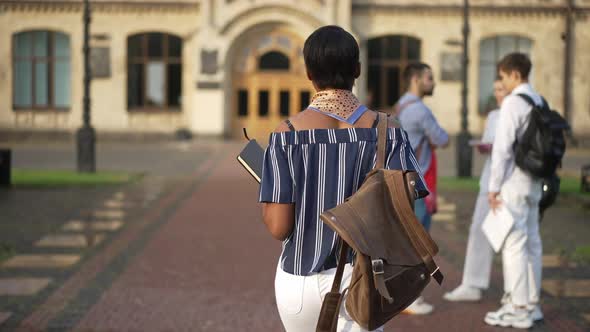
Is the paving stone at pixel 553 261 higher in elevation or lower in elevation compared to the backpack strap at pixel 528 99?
lower

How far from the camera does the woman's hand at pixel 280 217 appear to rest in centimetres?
341

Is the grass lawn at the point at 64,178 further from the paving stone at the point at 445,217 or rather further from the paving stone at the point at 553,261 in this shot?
the paving stone at the point at 553,261

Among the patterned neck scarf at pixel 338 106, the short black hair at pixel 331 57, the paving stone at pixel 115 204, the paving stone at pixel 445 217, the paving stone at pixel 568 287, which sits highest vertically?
the short black hair at pixel 331 57

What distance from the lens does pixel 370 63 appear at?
3200cm

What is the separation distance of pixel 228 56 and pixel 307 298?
28.2 metres

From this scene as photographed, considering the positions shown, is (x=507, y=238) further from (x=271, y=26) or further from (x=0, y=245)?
(x=271, y=26)

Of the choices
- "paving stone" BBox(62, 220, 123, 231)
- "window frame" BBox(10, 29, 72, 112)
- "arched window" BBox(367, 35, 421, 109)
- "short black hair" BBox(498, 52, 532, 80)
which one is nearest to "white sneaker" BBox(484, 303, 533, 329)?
"short black hair" BBox(498, 52, 532, 80)

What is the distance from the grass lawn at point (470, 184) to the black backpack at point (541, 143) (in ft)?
29.8

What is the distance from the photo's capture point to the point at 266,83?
32.1 metres

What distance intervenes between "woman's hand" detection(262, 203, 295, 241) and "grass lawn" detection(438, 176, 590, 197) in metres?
12.5

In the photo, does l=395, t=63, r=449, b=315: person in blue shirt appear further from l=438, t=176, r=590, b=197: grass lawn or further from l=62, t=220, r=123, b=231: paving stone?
l=438, t=176, r=590, b=197: grass lawn

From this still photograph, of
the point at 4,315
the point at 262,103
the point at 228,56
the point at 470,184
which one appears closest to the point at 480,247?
the point at 4,315

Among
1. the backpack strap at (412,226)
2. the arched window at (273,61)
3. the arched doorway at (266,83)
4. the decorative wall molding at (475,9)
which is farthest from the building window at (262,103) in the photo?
the backpack strap at (412,226)

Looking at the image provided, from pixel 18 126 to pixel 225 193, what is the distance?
57.5 feet
